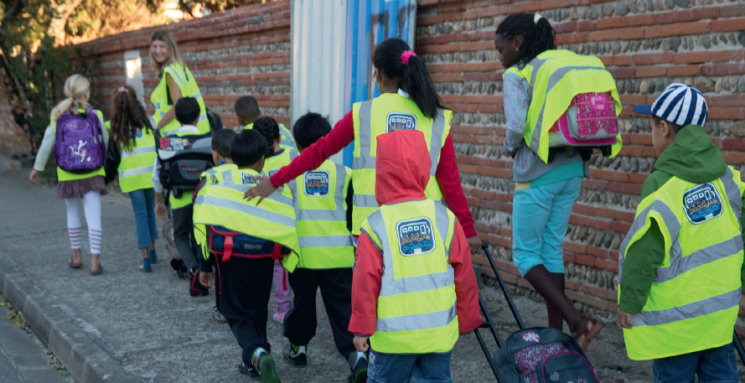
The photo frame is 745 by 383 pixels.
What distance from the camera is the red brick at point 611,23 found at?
462 centimetres

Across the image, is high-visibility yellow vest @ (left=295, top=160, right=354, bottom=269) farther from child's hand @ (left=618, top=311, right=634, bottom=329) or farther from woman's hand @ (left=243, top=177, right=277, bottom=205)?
child's hand @ (left=618, top=311, right=634, bottom=329)

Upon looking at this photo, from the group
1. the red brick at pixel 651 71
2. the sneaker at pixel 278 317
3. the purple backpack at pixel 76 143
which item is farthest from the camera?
the purple backpack at pixel 76 143

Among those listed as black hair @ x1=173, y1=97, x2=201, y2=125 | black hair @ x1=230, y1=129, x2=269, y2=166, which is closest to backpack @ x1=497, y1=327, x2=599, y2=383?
black hair @ x1=230, y1=129, x2=269, y2=166

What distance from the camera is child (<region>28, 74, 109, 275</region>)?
21.1 feet

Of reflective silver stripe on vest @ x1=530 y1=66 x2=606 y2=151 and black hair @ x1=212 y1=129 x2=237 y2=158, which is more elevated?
reflective silver stripe on vest @ x1=530 y1=66 x2=606 y2=151

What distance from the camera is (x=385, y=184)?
282cm

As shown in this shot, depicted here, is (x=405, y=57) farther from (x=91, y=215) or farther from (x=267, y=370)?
(x=91, y=215)

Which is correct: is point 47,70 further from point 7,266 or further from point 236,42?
point 7,266

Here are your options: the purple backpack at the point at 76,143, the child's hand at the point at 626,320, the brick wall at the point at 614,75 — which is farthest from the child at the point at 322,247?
the purple backpack at the point at 76,143

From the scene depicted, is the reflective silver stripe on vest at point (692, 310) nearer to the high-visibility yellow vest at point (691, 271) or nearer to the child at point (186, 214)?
the high-visibility yellow vest at point (691, 271)

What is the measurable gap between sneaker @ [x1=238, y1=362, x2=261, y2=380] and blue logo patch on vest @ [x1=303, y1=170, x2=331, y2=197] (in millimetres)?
1086

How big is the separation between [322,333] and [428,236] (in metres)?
2.44

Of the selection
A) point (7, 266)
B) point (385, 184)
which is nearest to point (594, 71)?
point (385, 184)

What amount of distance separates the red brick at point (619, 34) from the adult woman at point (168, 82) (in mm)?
3410
